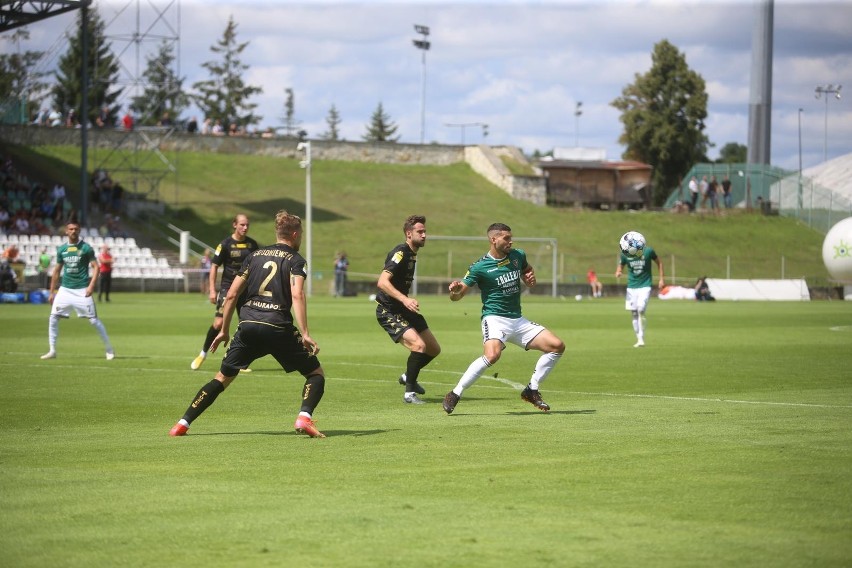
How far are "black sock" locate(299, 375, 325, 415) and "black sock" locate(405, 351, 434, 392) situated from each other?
3.32 m

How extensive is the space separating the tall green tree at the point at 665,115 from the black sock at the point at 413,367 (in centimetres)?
9703

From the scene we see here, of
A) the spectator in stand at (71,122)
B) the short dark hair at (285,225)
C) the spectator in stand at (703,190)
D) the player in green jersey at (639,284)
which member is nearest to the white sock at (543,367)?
the short dark hair at (285,225)

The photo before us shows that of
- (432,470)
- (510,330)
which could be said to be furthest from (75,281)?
(432,470)

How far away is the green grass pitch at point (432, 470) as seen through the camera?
21.5ft

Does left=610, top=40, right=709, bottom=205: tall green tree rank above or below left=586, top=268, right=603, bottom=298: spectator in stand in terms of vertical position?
above

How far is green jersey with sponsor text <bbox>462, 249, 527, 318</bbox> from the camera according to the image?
13328mm

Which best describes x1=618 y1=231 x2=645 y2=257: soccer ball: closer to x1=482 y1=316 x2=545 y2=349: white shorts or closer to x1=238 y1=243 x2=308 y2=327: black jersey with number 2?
x1=482 y1=316 x2=545 y2=349: white shorts

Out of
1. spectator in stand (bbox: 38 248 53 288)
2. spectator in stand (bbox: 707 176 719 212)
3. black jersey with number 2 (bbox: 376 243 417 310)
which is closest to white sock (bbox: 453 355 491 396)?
black jersey with number 2 (bbox: 376 243 417 310)

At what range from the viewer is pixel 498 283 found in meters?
13.3

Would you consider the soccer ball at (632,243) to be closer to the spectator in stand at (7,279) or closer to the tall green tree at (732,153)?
the spectator in stand at (7,279)

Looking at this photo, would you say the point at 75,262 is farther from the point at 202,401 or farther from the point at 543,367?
the point at 543,367

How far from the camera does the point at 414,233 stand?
47.3 feet

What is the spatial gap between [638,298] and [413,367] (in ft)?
36.2

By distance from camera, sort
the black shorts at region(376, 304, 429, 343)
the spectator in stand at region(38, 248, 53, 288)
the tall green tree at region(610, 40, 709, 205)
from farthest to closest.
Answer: the tall green tree at region(610, 40, 709, 205) → the spectator in stand at region(38, 248, 53, 288) → the black shorts at region(376, 304, 429, 343)
